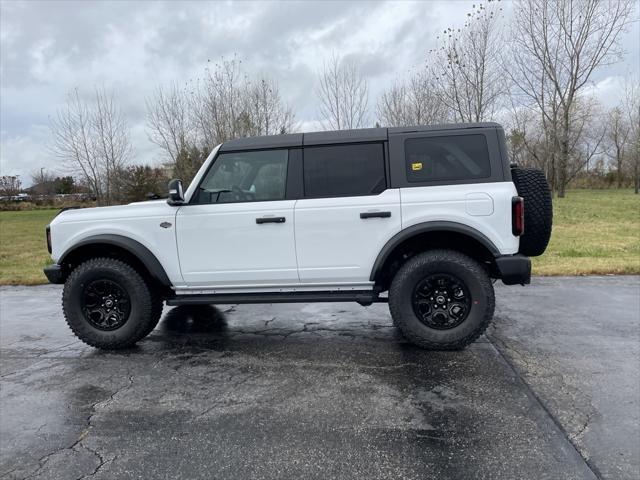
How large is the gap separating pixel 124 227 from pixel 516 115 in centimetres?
3184

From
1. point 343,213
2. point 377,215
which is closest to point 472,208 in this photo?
point 377,215

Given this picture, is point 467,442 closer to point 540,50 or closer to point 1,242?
point 1,242

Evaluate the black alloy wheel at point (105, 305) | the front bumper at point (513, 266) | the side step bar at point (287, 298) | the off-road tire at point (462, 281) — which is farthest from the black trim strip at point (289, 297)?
the front bumper at point (513, 266)

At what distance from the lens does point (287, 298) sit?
4301mm

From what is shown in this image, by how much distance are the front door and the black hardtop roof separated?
0.08 m

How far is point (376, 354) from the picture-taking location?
414 centimetres

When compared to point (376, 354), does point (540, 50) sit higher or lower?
higher

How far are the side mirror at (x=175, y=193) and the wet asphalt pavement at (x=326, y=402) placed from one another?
142 centimetres

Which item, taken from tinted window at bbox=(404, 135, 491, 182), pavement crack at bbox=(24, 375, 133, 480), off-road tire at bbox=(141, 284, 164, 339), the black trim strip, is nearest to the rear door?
the black trim strip

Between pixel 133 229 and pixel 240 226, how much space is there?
3.47 feet

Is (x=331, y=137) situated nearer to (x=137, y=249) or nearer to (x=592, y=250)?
(x=137, y=249)

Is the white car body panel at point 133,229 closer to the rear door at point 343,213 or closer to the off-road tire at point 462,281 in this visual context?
the rear door at point 343,213

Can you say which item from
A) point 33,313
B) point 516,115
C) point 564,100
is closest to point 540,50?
point 564,100

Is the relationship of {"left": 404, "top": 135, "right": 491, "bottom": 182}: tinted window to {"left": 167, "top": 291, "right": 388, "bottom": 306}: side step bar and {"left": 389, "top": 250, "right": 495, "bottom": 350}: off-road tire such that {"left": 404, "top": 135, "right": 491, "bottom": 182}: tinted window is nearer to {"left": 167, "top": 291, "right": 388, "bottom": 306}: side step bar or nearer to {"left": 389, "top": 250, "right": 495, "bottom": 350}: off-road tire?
{"left": 389, "top": 250, "right": 495, "bottom": 350}: off-road tire
